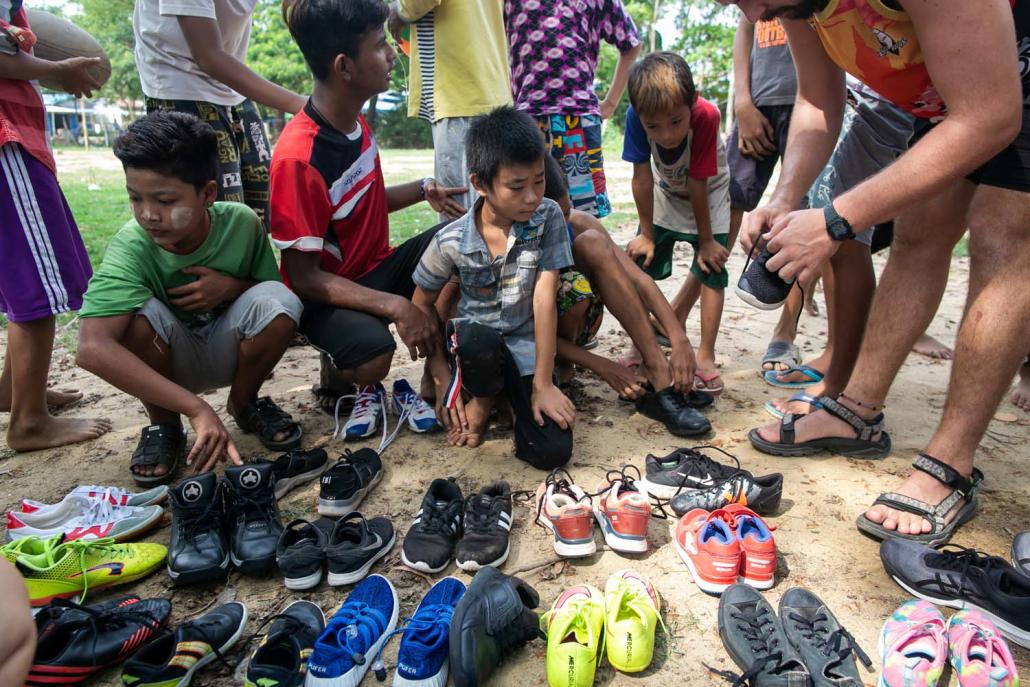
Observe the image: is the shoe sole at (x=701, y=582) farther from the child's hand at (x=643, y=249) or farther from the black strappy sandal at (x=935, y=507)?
the child's hand at (x=643, y=249)

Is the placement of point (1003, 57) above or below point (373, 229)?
above

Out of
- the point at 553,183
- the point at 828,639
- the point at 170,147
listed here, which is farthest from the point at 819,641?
the point at 170,147

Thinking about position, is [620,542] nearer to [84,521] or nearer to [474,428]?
[474,428]

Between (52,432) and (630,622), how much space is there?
2668 millimetres

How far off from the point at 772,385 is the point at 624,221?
540cm

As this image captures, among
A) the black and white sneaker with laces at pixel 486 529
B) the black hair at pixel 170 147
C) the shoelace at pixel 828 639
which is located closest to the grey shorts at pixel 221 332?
the black hair at pixel 170 147

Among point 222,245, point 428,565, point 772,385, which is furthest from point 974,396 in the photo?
point 222,245

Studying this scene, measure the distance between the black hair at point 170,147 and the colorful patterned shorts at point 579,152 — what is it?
6.16 feet

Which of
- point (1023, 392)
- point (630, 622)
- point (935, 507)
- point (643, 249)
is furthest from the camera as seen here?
point (643, 249)

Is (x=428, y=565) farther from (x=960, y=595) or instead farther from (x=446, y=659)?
(x=960, y=595)

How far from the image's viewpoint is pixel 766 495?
7.34ft

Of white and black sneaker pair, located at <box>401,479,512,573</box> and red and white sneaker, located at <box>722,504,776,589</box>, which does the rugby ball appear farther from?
red and white sneaker, located at <box>722,504,776,589</box>

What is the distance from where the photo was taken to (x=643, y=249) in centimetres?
374

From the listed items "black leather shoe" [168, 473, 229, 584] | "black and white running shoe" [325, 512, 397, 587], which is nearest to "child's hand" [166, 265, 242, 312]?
"black leather shoe" [168, 473, 229, 584]
